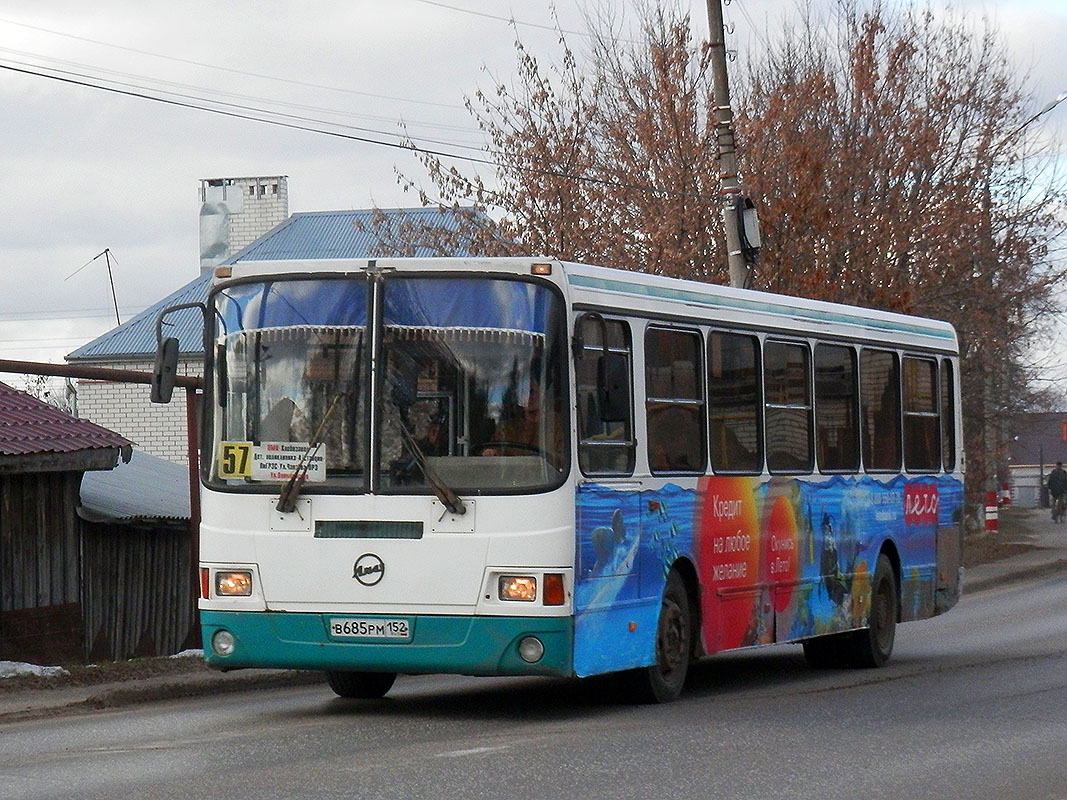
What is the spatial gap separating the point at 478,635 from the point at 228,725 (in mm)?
1647

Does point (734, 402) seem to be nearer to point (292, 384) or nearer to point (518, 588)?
point (518, 588)

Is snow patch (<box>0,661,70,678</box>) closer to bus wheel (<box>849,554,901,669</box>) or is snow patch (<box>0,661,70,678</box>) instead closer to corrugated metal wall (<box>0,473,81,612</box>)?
corrugated metal wall (<box>0,473,81,612</box>)

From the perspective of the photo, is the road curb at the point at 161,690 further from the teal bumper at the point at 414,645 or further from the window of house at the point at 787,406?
the window of house at the point at 787,406

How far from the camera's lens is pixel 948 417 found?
17609 millimetres

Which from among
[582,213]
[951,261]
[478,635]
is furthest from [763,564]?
[951,261]

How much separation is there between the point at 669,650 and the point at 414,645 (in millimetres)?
2071

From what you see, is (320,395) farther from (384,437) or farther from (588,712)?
(588,712)

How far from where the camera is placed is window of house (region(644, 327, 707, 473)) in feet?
40.4

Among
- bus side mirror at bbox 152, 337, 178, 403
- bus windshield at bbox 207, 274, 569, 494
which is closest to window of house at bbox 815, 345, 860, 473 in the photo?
bus windshield at bbox 207, 274, 569, 494

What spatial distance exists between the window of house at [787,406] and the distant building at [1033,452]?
2845 cm

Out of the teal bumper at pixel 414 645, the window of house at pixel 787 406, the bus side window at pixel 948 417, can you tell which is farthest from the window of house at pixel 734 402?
the bus side window at pixel 948 417

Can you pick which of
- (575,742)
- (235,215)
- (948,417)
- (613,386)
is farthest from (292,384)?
(235,215)

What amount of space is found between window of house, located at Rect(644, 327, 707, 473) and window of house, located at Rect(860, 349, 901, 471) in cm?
309

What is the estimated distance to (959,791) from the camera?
8.93 metres
